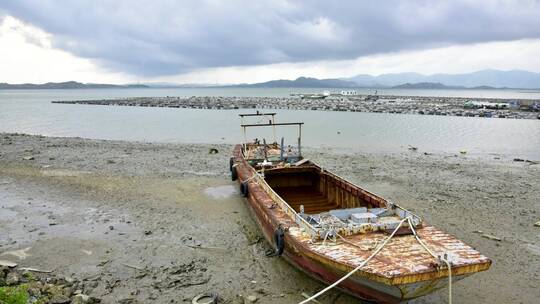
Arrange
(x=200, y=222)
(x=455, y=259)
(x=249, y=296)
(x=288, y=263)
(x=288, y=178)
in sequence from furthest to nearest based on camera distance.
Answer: (x=288, y=178) → (x=200, y=222) → (x=288, y=263) → (x=249, y=296) → (x=455, y=259)

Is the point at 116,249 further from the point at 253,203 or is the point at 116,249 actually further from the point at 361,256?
the point at 361,256

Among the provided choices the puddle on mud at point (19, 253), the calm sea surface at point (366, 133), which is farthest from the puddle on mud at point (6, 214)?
the calm sea surface at point (366, 133)

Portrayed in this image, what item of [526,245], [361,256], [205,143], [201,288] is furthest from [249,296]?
[205,143]

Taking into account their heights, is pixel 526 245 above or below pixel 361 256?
below

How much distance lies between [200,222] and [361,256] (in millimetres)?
5900

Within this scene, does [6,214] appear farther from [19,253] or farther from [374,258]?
[374,258]

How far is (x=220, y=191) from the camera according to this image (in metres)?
→ 14.0

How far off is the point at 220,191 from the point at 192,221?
10.6 feet

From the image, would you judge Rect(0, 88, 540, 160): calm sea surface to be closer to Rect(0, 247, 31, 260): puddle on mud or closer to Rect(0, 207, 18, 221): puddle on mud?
Rect(0, 207, 18, 221): puddle on mud

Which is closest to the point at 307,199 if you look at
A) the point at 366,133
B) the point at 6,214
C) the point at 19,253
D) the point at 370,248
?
the point at 370,248

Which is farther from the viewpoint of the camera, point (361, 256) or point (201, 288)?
point (201, 288)

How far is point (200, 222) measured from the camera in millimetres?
10805

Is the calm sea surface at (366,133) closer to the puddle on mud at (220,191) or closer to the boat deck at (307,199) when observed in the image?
the puddle on mud at (220,191)

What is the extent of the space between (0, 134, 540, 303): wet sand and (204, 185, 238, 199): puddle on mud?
1.4 inches
